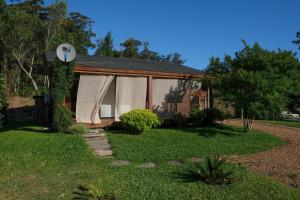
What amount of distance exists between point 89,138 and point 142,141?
1959 millimetres

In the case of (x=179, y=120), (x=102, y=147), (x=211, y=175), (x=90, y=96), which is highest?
(x=90, y=96)

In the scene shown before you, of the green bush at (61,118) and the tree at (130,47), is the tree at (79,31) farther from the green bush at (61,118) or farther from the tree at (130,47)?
the green bush at (61,118)

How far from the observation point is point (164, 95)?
15.5 meters

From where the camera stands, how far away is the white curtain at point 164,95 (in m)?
15.3

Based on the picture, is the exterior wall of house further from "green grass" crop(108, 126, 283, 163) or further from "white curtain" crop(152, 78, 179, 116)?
"green grass" crop(108, 126, 283, 163)

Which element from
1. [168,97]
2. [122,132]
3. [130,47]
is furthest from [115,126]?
[130,47]

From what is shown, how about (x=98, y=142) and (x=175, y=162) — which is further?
(x=98, y=142)

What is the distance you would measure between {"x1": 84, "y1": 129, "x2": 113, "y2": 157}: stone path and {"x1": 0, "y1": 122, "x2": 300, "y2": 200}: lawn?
0.29 metres

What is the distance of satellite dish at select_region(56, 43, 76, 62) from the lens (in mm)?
12172

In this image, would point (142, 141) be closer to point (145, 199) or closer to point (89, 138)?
point (89, 138)

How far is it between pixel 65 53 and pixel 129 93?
347 cm

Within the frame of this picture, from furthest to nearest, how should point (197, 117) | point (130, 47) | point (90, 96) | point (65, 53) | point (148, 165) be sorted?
point (130, 47) → point (197, 117) → point (90, 96) → point (65, 53) → point (148, 165)

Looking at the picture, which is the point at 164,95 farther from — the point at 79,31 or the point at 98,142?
the point at 79,31

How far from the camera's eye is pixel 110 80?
14.0 meters
